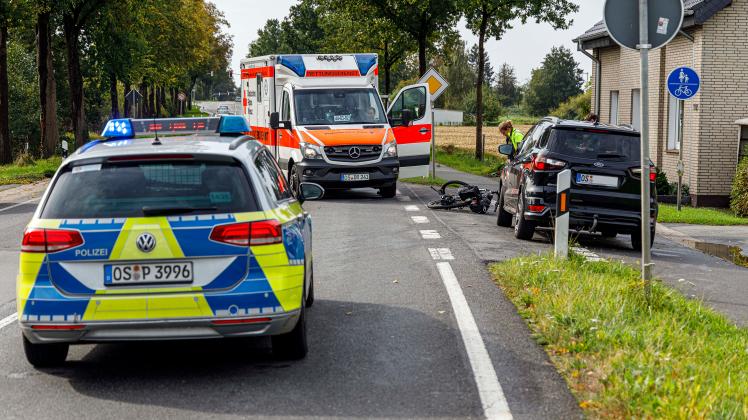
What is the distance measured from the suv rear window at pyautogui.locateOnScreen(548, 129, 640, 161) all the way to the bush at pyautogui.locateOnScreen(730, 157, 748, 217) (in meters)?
7.72

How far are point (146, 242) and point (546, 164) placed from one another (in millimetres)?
8721

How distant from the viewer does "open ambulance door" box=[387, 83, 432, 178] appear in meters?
23.3

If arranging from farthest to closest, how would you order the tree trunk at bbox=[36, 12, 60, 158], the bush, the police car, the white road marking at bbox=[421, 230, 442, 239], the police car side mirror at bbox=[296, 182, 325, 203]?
1. the tree trunk at bbox=[36, 12, 60, 158]
2. the bush
3. the white road marking at bbox=[421, 230, 442, 239]
4. the police car side mirror at bbox=[296, 182, 325, 203]
5. the police car

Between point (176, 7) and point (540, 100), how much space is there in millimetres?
89690

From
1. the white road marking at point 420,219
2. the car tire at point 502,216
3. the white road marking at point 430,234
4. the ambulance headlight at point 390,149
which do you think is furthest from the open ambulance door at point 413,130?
the white road marking at point 430,234

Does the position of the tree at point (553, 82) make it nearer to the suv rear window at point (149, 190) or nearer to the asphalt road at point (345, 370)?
the asphalt road at point (345, 370)

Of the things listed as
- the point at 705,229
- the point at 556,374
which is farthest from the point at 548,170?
the point at 556,374

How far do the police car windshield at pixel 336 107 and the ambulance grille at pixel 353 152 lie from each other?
2.84ft

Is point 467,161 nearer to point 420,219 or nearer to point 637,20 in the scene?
point 420,219

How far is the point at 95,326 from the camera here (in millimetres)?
6520

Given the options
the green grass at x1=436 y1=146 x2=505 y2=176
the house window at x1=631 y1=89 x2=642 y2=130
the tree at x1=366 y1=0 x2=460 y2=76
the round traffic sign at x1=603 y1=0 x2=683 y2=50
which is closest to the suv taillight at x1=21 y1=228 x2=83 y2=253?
the round traffic sign at x1=603 y1=0 x2=683 y2=50

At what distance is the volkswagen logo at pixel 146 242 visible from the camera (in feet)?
21.4

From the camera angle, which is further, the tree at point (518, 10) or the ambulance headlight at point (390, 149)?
the tree at point (518, 10)

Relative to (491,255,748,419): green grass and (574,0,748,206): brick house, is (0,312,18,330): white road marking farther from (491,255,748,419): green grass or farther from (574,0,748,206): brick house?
(574,0,748,206): brick house
